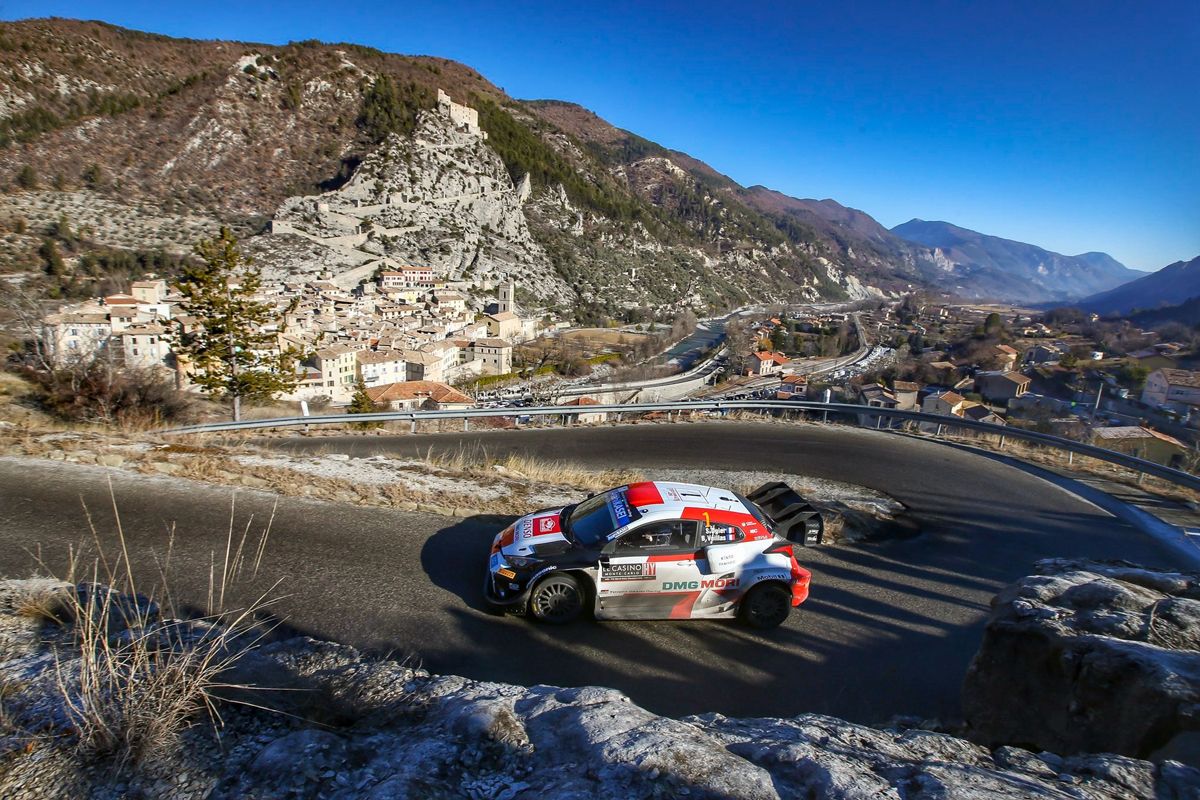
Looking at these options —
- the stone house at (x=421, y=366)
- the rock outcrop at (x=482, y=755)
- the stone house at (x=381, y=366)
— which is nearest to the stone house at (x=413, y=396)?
the stone house at (x=381, y=366)

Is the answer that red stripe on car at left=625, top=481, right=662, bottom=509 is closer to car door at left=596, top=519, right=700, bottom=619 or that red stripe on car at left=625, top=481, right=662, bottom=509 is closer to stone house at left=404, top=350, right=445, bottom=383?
car door at left=596, top=519, right=700, bottom=619

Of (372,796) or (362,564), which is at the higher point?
(372,796)

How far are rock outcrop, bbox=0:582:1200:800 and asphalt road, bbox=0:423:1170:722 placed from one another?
1.18 meters

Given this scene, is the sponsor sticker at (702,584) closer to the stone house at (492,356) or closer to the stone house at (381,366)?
the stone house at (381,366)

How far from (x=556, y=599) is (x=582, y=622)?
0.36 meters

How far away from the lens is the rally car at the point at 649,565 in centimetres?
459

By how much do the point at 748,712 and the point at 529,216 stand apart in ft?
358

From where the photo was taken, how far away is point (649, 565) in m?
4.67

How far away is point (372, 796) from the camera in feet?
6.52

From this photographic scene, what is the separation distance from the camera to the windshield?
4793 mm

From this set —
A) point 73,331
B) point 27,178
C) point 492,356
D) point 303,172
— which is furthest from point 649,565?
point 303,172

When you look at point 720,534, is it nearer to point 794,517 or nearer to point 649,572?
point 649,572

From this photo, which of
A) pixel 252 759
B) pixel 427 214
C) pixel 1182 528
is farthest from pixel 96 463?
pixel 427 214

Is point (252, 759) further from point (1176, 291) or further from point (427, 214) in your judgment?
point (427, 214)
